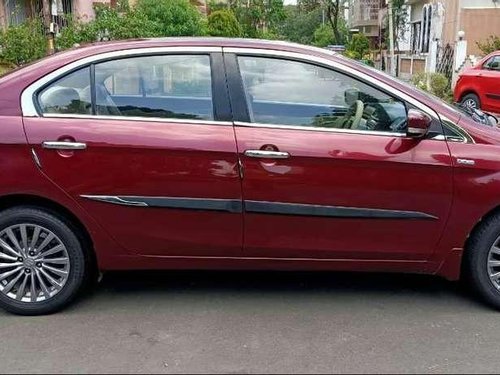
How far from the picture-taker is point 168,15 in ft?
48.4

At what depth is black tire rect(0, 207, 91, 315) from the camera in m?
3.54

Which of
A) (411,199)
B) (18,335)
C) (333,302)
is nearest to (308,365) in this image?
(333,302)

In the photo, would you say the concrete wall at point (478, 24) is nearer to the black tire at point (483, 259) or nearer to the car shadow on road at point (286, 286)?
the car shadow on road at point (286, 286)

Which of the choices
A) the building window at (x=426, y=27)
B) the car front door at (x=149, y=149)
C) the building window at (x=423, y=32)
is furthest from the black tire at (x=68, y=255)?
the building window at (x=426, y=27)

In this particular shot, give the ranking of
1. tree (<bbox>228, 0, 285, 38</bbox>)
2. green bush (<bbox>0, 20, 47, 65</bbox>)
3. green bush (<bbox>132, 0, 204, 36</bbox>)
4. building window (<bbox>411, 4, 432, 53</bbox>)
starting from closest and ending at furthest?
green bush (<bbox>0, 20, 47, 65</bbox>) → green bush (<bbox>132, 0, 204, 36</bbox>) → building window (<bbox>411, 4, 432, 53</bbox>) → tree (<bbox>228, 0, 285, 38</bbox>)

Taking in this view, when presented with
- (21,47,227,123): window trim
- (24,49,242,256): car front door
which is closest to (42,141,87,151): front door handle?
(24,49,242,256): car front door

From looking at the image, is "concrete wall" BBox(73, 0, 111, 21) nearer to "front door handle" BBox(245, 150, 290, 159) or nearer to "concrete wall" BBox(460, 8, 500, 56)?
"concrete wall" BBox(460, 8, 500, 56)

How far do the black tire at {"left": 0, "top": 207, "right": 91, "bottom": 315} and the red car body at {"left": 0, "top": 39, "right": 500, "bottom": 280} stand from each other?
79mm

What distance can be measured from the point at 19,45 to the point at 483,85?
30.8ft

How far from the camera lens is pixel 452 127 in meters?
3.57

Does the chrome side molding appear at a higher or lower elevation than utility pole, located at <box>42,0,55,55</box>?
lower

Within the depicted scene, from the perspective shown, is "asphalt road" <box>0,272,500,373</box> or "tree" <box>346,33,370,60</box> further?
"tree" <box>346,33,370,60</box>

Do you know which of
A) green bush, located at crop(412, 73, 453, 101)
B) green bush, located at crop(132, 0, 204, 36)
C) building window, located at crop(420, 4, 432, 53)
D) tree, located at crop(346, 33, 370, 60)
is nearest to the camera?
green bush, located at crop(132, 0, 204, 36)

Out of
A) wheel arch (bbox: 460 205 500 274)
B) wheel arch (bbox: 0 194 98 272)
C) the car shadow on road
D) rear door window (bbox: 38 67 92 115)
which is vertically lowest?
the car shadow on road
